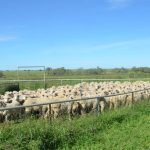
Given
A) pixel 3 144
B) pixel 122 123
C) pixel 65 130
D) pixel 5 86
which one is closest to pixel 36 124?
pixel 65 130

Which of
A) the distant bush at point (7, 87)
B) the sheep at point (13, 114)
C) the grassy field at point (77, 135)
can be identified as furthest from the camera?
the distant bush at point (7, 87)

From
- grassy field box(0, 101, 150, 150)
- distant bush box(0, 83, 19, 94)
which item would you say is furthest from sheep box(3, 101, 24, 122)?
distant bush box(0, 83, 19, 94)

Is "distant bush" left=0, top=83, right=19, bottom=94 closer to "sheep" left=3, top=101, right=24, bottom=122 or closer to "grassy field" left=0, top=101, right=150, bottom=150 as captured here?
"sheep" left=3, top=101, right=24, bottom=122

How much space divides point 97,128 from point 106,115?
2.01m

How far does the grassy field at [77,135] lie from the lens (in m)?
11.4

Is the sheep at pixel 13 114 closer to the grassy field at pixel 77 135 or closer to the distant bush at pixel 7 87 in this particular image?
the grassy field at pixel 77 135

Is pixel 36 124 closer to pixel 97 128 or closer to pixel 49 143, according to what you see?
pixel 49 143

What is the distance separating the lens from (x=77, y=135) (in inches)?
503

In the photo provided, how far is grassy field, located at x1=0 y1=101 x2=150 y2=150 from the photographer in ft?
37.4

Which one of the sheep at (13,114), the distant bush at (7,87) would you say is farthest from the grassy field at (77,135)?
the distant bush at (7,87)

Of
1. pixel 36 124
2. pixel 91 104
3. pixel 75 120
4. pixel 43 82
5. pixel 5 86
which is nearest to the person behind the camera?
pixel 36 124

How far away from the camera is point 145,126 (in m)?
14.8

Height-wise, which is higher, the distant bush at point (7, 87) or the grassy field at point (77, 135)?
the distant bush at point (7, 87)

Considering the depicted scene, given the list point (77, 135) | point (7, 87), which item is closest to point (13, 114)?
point (77, 135)
